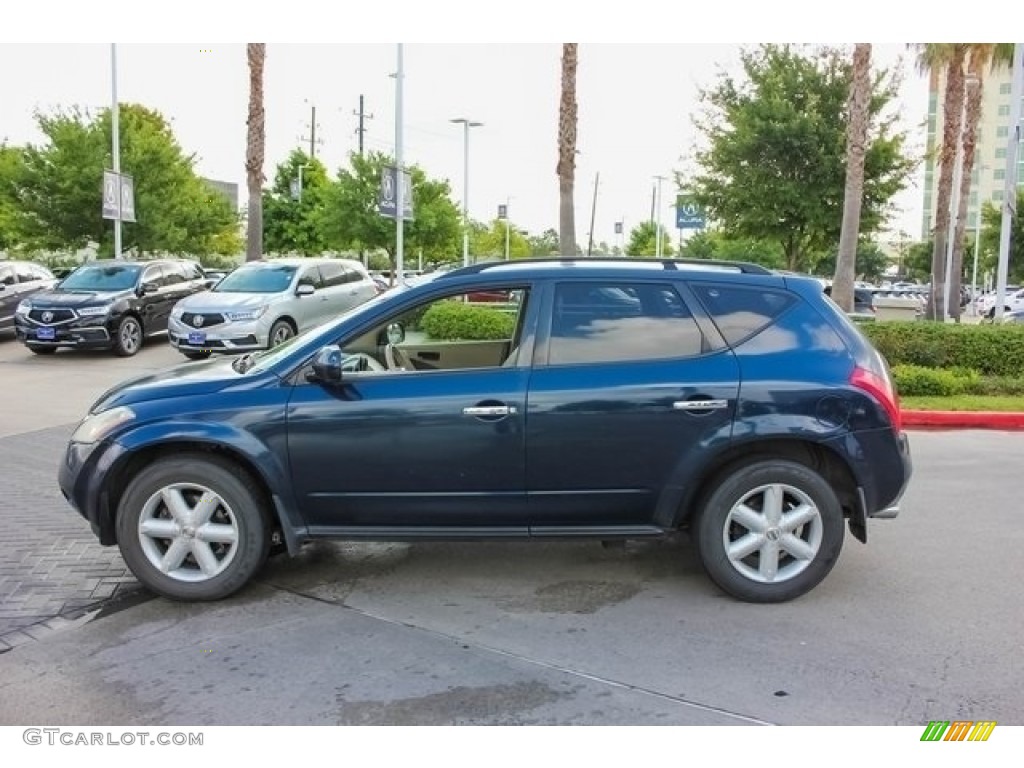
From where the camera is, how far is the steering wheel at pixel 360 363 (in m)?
4.77

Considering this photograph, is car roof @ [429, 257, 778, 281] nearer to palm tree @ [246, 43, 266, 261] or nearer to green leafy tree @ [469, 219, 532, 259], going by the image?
palm tree @ [246, 43, 266, 261]

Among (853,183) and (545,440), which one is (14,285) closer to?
(853,183)

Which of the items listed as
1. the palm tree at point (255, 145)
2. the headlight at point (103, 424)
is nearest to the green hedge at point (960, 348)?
the headlight at point (103, 424)

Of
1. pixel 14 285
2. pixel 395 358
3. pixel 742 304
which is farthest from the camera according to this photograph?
pixel 14 285

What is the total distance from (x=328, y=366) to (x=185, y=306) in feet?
35.7

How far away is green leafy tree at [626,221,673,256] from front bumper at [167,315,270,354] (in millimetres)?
51138

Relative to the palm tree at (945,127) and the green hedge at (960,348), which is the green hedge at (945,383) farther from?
the palm tree at (945,127)

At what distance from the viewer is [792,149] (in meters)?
19.5

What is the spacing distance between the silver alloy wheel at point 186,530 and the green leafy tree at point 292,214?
41.6 meters

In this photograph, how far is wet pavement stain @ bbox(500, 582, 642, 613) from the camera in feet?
15.1

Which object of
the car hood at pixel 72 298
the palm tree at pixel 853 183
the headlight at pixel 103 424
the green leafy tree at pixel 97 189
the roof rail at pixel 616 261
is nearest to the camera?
the headlight at pixel 103 424

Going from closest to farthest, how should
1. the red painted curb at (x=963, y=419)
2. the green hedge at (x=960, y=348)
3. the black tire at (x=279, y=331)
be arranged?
the red painted curb at (x=963, y=419) → the green hedge at (x=960, y=348) → the black tire at (x=279, y=331)

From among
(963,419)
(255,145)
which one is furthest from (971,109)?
(255,145)

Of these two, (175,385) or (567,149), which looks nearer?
(175,385)
